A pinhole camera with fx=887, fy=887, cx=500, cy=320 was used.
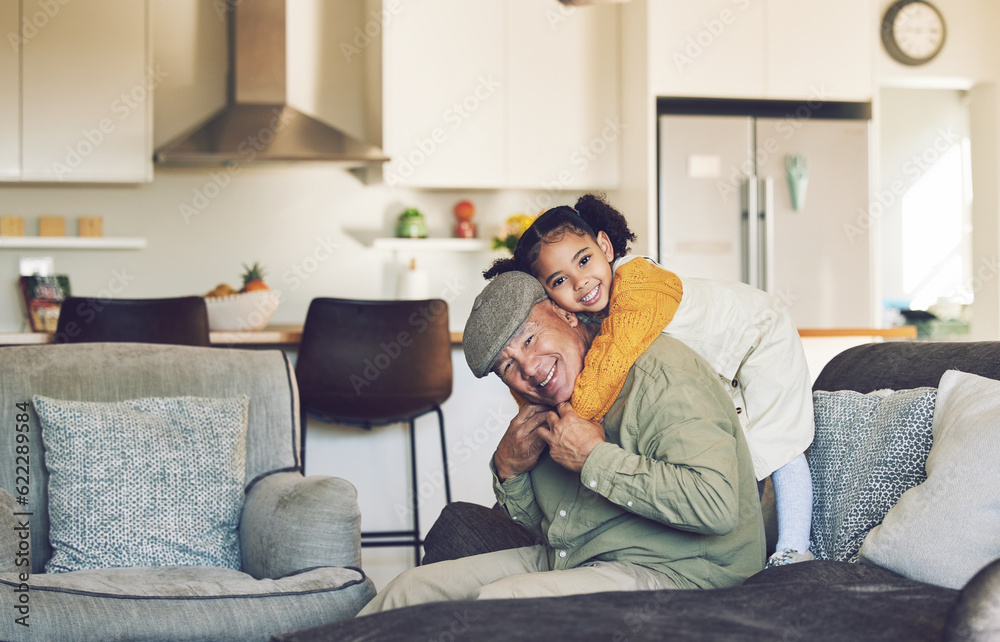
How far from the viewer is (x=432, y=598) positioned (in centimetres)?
149

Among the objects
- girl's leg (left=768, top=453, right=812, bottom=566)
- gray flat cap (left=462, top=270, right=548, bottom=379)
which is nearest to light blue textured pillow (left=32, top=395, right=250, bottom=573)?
gray flat cap (left=462, top=270, right=548, bottom=379)

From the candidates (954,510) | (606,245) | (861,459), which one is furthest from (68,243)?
(954,510)

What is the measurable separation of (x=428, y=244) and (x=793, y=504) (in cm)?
302

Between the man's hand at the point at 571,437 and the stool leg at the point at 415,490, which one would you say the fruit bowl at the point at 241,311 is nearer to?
the stool leg at the point at 415,490

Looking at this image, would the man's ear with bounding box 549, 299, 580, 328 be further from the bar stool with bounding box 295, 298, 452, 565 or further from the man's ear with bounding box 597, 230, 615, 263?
the bar stool with bounding box 295, 298, 452, 565

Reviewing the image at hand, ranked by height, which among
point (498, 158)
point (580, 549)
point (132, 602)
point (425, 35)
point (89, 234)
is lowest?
point (132, 602)

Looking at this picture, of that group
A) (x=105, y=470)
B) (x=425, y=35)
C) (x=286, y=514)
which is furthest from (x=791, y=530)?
(x=425, y=35)

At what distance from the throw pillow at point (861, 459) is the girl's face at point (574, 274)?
533 millimetres

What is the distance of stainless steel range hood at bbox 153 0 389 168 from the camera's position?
401cm

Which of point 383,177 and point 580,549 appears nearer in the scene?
point 580,549

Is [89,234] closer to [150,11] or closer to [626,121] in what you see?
[150,11]

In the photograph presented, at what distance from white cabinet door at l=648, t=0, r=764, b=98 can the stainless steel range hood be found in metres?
1.39

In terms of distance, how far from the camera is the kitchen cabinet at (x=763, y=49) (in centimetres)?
416

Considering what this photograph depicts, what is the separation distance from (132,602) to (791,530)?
48.7 inches
